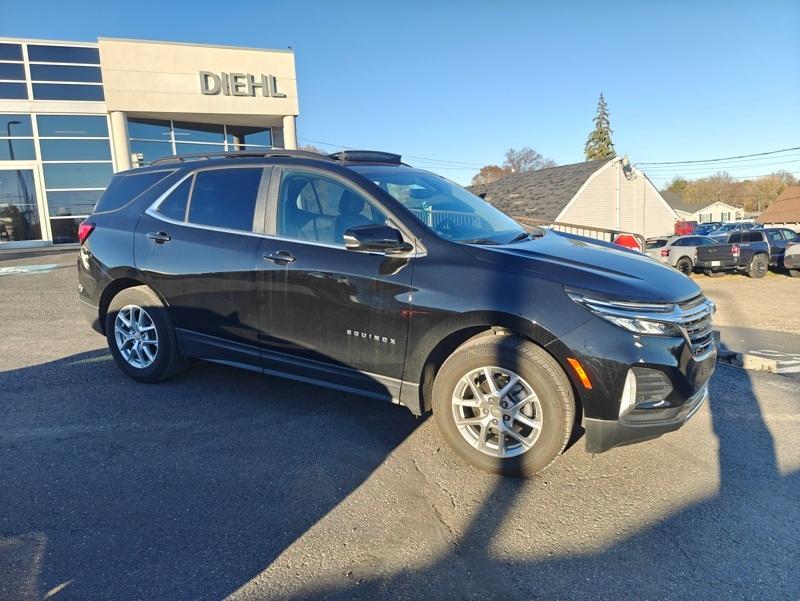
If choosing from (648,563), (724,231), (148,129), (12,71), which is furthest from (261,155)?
(724,231)

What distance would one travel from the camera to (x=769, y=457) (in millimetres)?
3492

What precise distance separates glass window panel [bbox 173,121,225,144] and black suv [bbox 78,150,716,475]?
17219 millimetres

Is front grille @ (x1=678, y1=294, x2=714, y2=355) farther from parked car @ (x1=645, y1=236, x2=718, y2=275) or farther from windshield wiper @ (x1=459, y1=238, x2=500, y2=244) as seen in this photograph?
parked car @ (x1=645, y1=236, x2=718, y2=275)

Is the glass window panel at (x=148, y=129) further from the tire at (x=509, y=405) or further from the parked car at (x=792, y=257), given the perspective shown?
the parked car at (x=792, y=257)

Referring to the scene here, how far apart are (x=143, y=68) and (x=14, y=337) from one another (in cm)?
1532

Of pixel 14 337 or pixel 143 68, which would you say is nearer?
pixel 14 337

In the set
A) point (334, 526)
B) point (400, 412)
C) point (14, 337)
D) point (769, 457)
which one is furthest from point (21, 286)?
point (769, 457)

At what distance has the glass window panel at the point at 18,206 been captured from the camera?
18750mm

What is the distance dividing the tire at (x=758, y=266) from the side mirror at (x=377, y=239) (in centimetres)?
1848

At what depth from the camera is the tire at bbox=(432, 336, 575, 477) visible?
9.84ft

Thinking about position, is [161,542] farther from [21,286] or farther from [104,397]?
[21,286]

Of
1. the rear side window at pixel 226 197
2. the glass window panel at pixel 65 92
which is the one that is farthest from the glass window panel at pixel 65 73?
the rear side window at pixel 226 197

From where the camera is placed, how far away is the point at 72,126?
18969 mm

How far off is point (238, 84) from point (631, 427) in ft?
65.7
